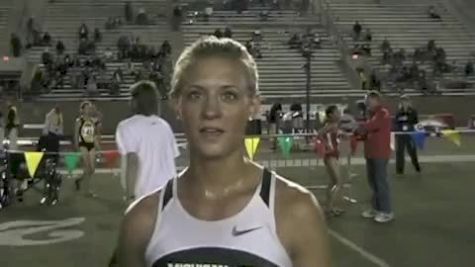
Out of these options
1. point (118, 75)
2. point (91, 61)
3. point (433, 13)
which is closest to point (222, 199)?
point (118, 75)

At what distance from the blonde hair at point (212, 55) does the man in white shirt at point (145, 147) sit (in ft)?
13.7

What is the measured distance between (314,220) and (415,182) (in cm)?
1340

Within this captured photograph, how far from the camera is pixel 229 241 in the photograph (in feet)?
6.56

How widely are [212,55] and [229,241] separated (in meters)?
0.43

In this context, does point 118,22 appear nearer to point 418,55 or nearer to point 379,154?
point 418,55

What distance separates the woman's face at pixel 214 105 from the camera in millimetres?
1998

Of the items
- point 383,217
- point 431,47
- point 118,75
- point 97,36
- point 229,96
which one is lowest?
point 383,217

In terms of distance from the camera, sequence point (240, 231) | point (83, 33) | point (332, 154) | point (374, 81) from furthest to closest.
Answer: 1. point (83, 33)
2. point (374, 81)
3. point (332, 154)
4. point (240, 231)

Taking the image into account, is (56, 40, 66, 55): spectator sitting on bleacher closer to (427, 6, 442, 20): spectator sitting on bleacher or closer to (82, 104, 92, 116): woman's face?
(427, 6, 442, 20): spectator sitting on bleacher

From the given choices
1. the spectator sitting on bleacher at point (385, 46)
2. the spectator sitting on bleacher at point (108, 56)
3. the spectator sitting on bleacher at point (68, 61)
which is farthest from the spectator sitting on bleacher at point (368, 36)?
the spectator sitting on bleacher at point (68, 61)

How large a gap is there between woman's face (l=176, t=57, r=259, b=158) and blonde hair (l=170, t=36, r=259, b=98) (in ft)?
0.04

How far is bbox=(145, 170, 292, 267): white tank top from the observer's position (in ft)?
6.56

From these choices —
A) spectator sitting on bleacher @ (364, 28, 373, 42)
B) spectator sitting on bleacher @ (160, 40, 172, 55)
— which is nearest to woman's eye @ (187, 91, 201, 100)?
spectator sitting on bleacher @ (160, 40, 172, 55)

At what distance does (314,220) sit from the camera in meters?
2.06
